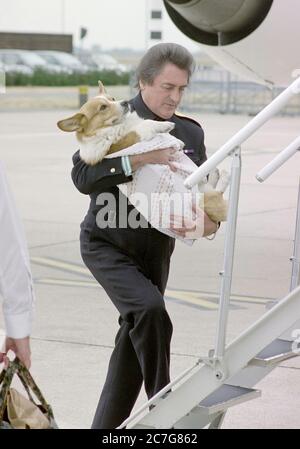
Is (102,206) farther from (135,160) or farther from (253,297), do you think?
(253,297)

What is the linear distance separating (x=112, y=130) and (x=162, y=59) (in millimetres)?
431

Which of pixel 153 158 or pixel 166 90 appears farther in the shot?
pixel 166 90

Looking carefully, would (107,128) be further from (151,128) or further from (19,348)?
(19,348)

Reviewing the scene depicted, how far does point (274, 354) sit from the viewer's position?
428 centimetres

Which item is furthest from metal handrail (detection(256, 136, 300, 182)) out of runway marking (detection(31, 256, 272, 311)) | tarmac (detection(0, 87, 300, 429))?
runway marking (detection(31, 256, 272, 311))

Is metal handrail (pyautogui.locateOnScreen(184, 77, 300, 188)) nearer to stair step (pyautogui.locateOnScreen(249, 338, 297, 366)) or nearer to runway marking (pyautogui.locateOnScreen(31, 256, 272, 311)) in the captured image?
stair step (pyautogui.locateOnScreen(249, 338, 297, 366))

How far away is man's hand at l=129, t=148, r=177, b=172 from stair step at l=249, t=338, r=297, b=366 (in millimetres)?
838

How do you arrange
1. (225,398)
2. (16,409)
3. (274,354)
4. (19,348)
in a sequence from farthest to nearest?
(274,354) < (225,398) < (19,348) < (16,409)

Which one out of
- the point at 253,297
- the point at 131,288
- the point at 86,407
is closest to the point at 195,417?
the point at 131,288

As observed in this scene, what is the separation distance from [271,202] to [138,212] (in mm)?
8097

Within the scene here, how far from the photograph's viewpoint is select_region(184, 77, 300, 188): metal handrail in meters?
3.86

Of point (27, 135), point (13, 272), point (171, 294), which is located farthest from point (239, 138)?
point (27, 135)

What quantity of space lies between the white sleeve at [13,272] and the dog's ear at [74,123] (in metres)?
1.12

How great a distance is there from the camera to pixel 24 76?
4106 cm
